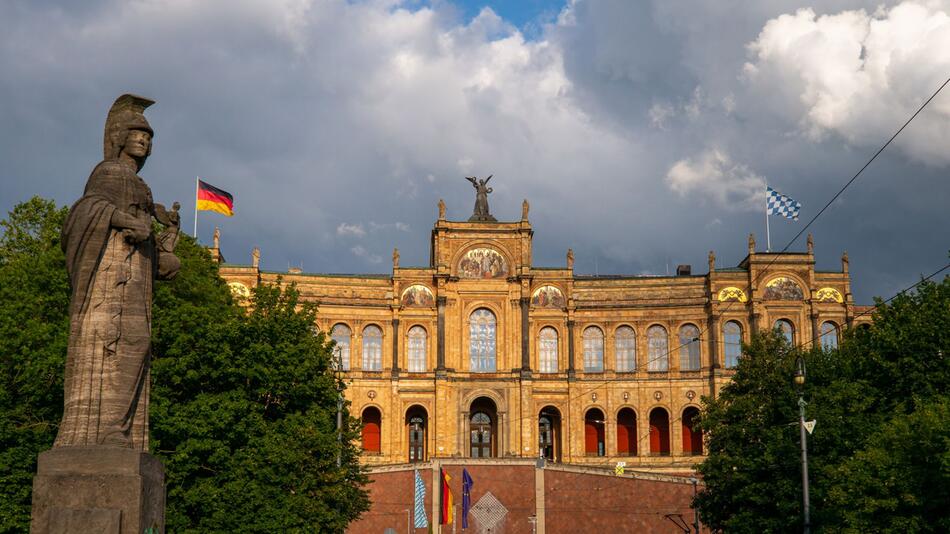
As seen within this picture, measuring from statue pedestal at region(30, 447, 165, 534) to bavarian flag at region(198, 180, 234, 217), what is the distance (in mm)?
50335

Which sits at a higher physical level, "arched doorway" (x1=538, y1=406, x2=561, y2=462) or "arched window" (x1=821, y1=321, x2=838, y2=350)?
"arched window" (x1=821, y1=321, x2=838, y2=350)

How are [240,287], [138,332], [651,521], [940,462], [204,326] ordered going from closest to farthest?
[138,332] < [940,462] < [204,326] < [651,521] < [240,287]

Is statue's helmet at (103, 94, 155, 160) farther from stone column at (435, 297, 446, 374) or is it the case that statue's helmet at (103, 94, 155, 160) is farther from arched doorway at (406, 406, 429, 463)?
arched doorway at (406, 406, 429, 463)

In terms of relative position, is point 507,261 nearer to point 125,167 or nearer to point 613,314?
point 613,314

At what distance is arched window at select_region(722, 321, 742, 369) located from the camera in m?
76.0

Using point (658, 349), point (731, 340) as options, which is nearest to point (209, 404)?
point (658, 349)

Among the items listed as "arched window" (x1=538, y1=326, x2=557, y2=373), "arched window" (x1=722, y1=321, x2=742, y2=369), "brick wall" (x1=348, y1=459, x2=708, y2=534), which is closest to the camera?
"brick wall" (x1=348, y1=459, x2=708, y2=534)

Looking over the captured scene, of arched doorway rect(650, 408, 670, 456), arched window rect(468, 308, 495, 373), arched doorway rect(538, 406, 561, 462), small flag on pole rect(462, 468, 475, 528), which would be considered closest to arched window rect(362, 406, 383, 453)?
arched window rect(468, 308, 495, 373)

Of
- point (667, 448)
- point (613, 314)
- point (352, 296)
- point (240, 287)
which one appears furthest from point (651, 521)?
point (240, 287)

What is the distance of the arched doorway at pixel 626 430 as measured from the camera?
255ft

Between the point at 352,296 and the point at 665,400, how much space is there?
23.9 m

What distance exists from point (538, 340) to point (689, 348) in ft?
35.8

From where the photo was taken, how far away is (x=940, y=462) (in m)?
29.3

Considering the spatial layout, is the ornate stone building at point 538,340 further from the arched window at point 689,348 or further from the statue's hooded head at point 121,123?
the statue's hooded head at point 121,123
